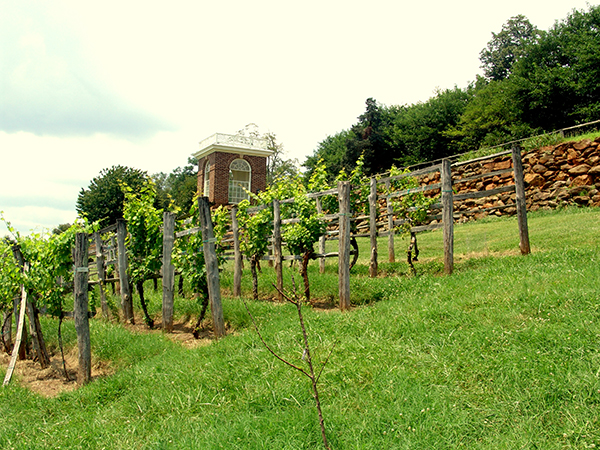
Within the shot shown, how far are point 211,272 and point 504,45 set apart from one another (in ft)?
135

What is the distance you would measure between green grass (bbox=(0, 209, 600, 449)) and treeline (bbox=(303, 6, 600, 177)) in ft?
65.3

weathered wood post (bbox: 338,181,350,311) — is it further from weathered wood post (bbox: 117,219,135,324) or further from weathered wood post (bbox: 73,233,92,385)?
weathered wood post (bbox: 117,219,135,324)

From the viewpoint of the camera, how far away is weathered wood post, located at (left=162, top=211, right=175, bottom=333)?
7680 mm

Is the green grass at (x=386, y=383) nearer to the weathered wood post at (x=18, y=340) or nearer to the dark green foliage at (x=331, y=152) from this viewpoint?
the weathered wood post at (x=18, y=340)

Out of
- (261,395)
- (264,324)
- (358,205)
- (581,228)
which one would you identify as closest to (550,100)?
(581,228)

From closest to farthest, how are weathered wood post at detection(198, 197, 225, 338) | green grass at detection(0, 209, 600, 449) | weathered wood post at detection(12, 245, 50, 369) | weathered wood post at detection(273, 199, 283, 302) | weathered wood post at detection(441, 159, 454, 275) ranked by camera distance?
green grass at detection(0, 209, 600, 449) < weathered wood post at detection(198, 197, 225, 338) < weathered wood post at detection(12, 245, 50, 369) < weathered wood post at detection(441, 159, 454, 275) < weathered wood post at detection(273, 199, 283, 302)

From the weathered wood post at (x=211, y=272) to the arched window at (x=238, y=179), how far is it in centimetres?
1801

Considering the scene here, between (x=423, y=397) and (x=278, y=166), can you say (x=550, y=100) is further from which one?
(x=423, y=397)

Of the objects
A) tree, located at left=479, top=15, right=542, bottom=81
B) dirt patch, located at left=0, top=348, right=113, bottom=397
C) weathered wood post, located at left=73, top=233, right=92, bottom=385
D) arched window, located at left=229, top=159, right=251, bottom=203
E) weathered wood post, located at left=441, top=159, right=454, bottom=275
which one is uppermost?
tree, located at left=479, top=15, right=542, bottom=81

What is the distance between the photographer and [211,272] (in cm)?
636

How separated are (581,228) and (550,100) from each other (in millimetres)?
15963

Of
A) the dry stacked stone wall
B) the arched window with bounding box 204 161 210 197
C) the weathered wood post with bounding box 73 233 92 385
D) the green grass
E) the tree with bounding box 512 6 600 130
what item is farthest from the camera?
the arched window with bounding box 204 161 210 197

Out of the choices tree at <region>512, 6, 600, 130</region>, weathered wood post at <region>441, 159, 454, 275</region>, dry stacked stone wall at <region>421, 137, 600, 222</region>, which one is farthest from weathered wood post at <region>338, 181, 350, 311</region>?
tree at <region>512, 6, 600, 130</region>

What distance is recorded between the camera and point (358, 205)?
10930mm
